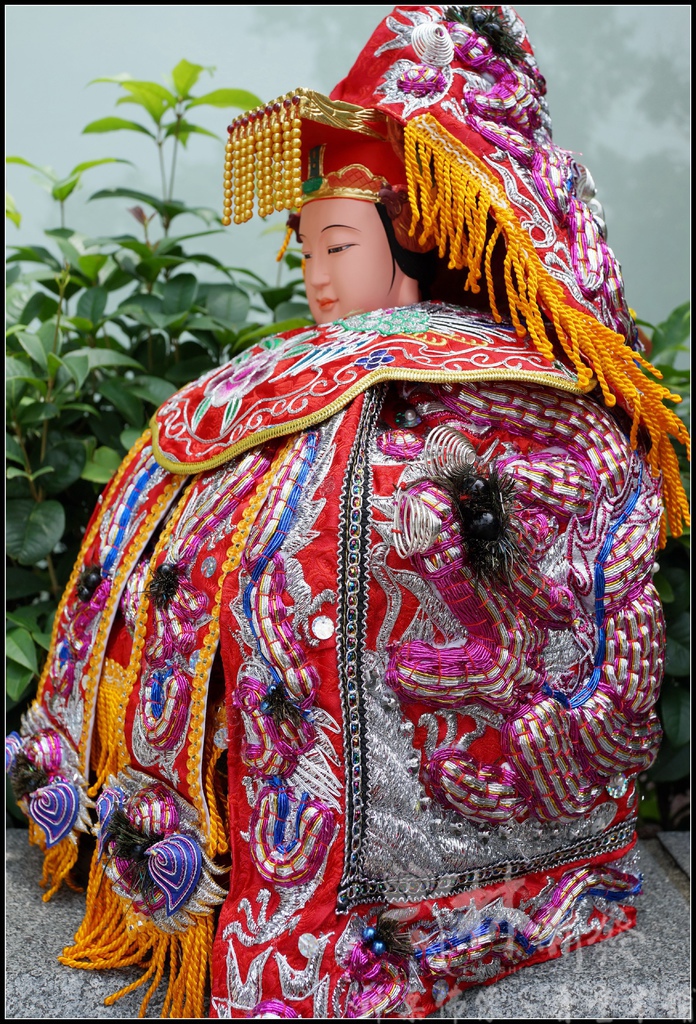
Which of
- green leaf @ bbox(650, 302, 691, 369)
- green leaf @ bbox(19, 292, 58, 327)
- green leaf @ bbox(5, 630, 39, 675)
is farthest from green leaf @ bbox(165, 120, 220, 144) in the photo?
green leaf @ bbox(5, 630, 39, 675)

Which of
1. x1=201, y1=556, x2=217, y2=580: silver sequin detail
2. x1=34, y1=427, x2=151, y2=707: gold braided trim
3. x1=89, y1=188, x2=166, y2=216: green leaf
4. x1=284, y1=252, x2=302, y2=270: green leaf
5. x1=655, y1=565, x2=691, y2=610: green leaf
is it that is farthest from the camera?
x1=284, y1=252, x2=302, y2=270: green leaf

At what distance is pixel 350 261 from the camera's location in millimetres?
1620

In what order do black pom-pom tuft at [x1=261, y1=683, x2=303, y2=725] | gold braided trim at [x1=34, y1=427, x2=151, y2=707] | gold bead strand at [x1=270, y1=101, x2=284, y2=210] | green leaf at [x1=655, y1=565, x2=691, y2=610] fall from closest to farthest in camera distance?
black pom-pom tuft at [x1=261, y1=683, x2=303, y2=725], gold bead strand at [x1=270, y1=101, x2=284, y2=210], gold braided trim at [x1=34, y1=427, x2=151, y2=707], green leaf at [x1=655, y1=565, x2=691, y2=610]

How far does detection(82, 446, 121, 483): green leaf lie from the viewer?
2071 mm

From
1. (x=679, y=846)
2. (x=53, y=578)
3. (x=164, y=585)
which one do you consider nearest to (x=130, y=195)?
(x=53, y=578)

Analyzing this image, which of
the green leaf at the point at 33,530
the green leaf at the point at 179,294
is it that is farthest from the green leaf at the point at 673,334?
the green leaf at the point at 33,530

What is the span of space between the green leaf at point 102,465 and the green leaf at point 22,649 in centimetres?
34

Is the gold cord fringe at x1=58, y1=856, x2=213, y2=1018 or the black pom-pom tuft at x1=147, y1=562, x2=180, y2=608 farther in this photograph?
the black pom-pom tuft at x1=147, y1=562, x2=180, y2=608

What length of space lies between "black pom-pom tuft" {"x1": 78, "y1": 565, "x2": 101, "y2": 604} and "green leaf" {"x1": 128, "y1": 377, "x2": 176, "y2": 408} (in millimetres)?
604

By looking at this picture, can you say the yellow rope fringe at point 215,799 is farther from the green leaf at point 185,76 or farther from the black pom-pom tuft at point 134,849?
the green leaf at point 185,76

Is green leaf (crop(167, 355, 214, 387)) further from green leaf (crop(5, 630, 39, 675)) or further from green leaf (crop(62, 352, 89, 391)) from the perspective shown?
green leaf (crop(5, 630, 39, 675))

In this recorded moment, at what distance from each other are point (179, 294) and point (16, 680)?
92 centimetres

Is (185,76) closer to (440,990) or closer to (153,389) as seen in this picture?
(153,389)

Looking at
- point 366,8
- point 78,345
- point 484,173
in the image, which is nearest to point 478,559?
point 484,173
